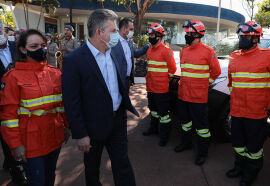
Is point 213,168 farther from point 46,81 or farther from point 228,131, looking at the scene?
point 46,81

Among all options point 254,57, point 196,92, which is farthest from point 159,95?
point 254,57

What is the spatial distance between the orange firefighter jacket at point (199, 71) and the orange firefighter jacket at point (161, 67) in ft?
1.44

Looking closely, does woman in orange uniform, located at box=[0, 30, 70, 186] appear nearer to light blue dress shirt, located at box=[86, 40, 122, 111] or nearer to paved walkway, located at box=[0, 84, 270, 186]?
light blue dress shirt, located at box=[86, 40, 122, 111]

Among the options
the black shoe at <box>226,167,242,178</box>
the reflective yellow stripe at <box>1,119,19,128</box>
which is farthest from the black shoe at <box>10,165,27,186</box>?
the black shoe at <box>226,167,242,178</box>

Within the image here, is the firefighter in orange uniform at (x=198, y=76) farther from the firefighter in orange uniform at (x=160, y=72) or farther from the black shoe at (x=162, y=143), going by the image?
the black shoe at (x=162, y=143)

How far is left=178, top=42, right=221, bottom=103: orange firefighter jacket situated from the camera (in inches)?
128

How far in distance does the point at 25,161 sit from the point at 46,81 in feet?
2.31

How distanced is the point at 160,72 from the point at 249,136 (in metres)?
1.76

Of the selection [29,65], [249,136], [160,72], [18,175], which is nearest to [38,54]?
[29,65]

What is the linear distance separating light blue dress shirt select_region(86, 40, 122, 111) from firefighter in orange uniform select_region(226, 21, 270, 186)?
5.18 feet

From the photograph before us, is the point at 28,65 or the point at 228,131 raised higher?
the point at 28,65

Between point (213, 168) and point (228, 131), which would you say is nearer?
point (213, 168)

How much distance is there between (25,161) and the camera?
1.87 m

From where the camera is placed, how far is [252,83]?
2633 millimetres
